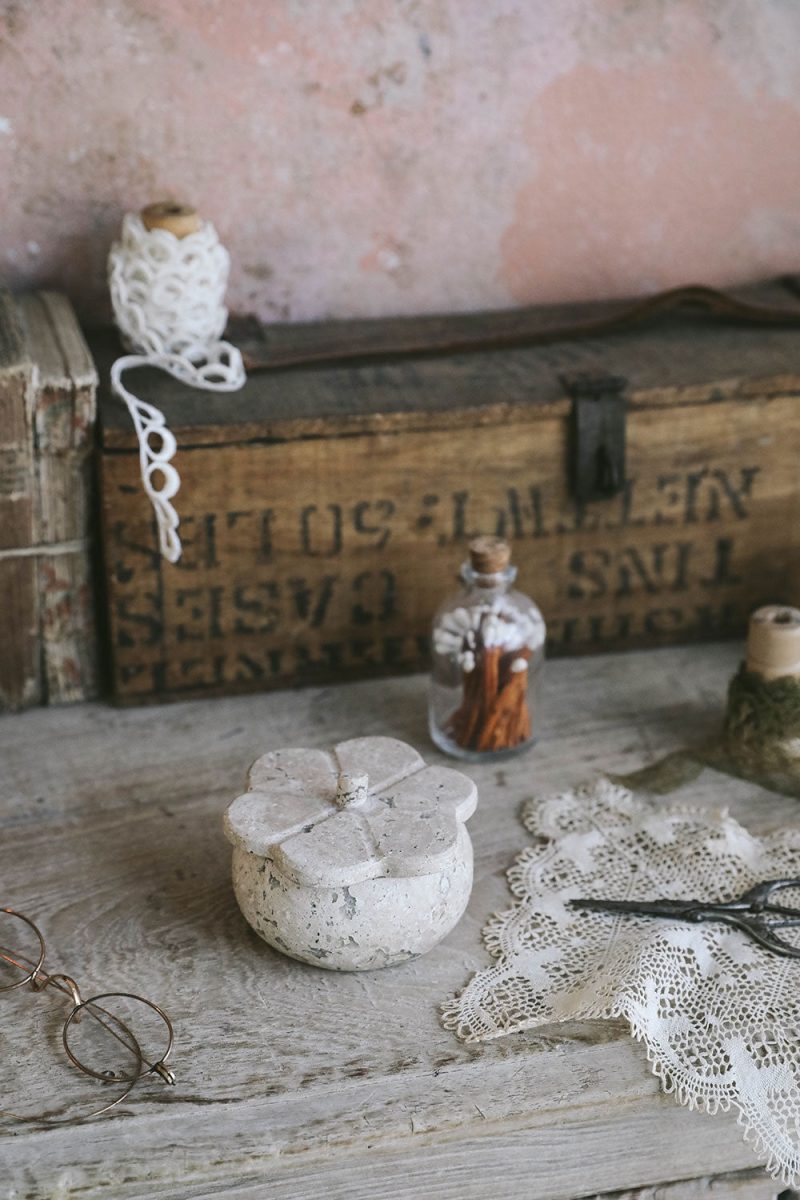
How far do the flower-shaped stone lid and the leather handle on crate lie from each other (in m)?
0.45

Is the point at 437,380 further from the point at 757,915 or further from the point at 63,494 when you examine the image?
the point at 757,915

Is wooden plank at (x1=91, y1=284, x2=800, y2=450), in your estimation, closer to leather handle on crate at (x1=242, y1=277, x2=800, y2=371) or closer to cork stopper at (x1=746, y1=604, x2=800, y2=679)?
leather handle on crate at (x1=242, y1=277, x2=800, y2=371)

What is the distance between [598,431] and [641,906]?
46 cm

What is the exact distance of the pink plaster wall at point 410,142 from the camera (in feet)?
4.42

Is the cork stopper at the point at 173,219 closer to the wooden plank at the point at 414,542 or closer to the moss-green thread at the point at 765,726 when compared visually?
the wooden plank at the point at 414,542

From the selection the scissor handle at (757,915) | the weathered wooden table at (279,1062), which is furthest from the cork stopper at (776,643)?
the scissor handle at (757,915)

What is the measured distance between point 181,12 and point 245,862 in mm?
840

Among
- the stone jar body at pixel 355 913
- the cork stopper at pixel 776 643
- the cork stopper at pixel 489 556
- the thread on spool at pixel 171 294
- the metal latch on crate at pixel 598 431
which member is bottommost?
the stone jar body at pixel 355 913

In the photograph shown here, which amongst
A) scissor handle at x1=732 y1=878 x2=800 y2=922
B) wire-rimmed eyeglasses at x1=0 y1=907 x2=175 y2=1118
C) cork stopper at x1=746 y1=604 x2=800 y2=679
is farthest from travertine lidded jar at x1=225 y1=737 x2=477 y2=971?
cork stopper at x1=746 y1=604 x2=800 y2=679

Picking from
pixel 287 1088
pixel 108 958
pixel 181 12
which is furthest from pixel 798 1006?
pixel 181 12

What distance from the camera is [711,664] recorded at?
1386 mm

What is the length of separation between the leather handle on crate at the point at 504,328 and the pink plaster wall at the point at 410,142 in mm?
61

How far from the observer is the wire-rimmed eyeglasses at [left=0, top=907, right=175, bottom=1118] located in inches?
35.0

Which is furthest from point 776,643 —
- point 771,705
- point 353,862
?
point 353,862
